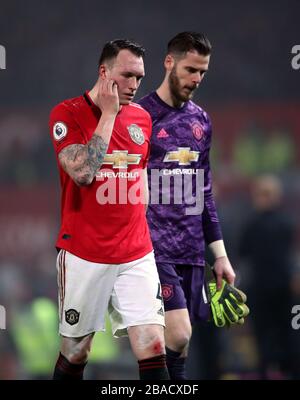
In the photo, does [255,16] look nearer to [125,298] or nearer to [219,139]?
[219,139]

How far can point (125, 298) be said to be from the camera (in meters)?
4.82

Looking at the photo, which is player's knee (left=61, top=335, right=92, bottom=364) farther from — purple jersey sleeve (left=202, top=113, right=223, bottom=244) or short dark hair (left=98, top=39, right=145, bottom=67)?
short dark hair (left=98, top=39, right=145, bottom=67)

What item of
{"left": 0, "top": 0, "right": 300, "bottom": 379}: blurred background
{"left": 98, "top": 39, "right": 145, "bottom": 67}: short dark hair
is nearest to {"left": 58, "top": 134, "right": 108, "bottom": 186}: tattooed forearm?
{"left": 98, "top": 39, "right": 145, "bottom": 67}: short dark hair

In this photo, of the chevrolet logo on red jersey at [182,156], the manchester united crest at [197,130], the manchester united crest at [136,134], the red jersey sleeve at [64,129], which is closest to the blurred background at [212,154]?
the manchester united crest at [197,130]

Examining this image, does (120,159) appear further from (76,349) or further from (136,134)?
(76,349)

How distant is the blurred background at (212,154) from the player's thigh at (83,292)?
4.30 m

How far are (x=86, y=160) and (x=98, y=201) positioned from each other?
0.28 metres

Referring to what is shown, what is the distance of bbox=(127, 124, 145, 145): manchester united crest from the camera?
496cm

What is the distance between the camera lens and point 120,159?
191 inches

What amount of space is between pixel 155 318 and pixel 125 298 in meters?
0.18

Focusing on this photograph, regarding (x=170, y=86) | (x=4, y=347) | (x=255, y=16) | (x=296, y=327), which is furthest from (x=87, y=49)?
(x=170, y=86)

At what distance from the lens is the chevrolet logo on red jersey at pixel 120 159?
4816mm

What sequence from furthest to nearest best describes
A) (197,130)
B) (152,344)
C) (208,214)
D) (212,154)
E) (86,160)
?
(212,154) → (208,214) → (197,130) → (152,344) → (86,160)

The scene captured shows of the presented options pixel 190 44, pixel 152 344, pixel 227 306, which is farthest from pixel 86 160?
pixel 227 306
